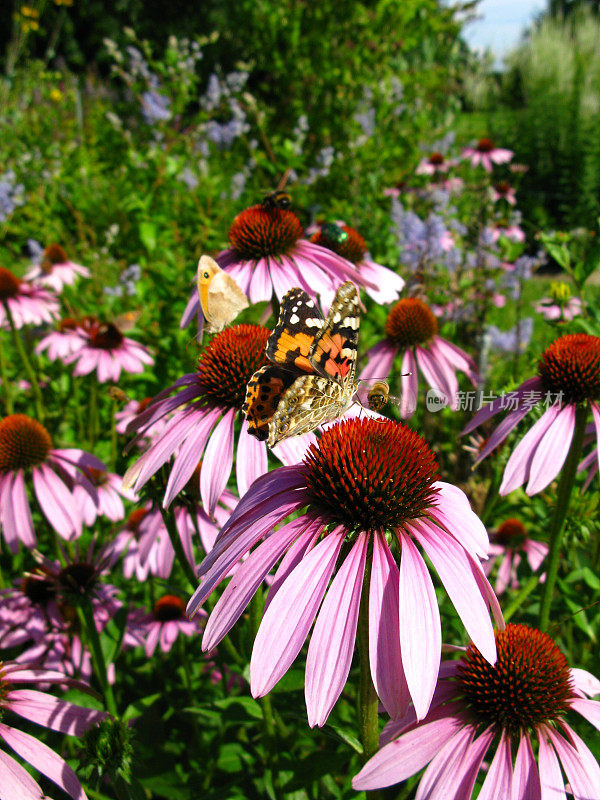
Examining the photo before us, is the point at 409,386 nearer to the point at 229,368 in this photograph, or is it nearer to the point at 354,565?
the point at 229,368

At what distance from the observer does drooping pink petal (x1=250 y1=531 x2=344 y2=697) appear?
1.00 m

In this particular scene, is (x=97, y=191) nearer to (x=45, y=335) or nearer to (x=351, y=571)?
(x=45, y=335)

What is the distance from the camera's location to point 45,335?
13.4 ft

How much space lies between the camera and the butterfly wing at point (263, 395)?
150 cm

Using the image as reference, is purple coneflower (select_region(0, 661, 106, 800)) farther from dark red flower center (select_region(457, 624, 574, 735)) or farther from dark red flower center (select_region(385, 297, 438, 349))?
dark red flower center (select_region(385, 297, 438, 349))

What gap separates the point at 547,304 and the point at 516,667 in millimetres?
1699

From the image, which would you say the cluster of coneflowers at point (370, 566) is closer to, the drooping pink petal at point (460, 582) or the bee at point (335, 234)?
the drooping pink petal at point (460, 582)

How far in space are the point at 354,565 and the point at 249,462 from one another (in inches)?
21.7

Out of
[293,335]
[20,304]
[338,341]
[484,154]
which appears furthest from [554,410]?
[484,154]

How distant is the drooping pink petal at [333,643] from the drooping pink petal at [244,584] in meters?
0.13

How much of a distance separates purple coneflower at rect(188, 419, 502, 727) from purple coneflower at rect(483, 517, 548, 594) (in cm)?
144

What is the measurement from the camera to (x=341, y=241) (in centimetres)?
262

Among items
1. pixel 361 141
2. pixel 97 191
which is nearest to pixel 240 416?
pixel 361 141

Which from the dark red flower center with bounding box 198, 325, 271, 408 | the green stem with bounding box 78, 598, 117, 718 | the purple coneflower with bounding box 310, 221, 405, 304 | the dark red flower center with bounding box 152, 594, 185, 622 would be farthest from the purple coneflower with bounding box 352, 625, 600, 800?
the dark red flower center with bounding box 152, 594, 185, 622
